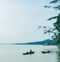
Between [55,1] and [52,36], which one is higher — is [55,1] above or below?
above

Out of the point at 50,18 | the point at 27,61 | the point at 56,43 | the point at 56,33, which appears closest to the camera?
the point at 50,18

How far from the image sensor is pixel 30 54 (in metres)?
58.7

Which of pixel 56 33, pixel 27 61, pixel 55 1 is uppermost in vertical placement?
pixel 55 1

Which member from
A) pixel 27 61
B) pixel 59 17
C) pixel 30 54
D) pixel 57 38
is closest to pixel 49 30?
pixel 57 38

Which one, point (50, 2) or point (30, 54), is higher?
point (50, 2)

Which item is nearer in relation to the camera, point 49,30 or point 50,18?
point 50,18

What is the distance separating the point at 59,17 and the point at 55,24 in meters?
4.02

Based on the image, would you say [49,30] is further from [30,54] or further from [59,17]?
[30,54]

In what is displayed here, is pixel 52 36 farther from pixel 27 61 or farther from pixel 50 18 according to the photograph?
pixel 27 61

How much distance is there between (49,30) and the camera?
941 inches

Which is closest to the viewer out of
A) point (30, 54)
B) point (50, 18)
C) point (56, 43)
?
point (50, 18)

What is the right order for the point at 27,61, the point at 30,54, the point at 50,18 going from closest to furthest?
1. the point at 50,18
2. the point at 27,61
3. the point at 30,54

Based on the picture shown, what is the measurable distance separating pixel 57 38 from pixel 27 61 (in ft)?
80.4

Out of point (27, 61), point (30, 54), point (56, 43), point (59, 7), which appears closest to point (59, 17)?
point (59, 7)
